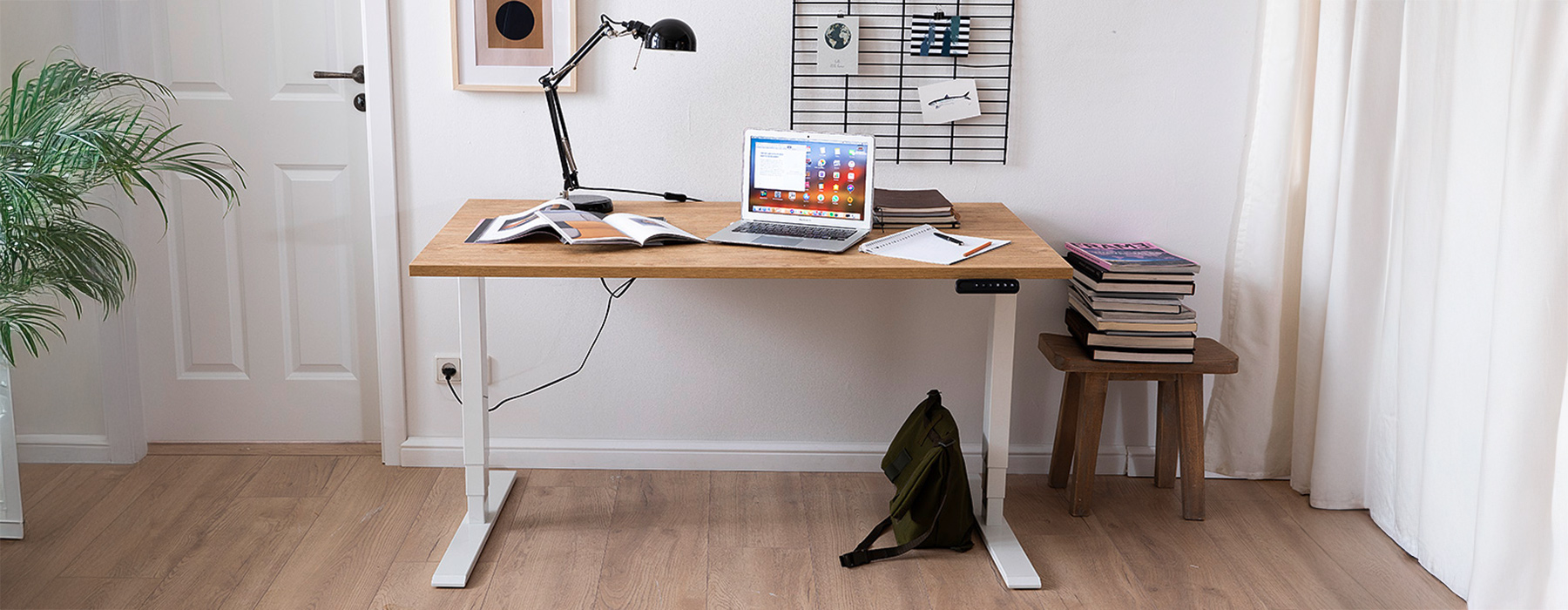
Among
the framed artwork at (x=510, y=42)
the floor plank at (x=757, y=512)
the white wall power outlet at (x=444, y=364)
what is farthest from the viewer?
the white wall power outlet at (x=444, y=364)

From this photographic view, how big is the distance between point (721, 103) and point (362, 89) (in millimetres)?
874

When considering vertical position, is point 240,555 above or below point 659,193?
below

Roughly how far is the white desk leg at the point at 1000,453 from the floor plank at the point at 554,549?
2.70 feet

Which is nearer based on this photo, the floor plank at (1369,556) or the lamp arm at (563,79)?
the floor plank at (1369,556)

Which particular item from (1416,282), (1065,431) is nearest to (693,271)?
(1065,431)

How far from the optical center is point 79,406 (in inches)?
106

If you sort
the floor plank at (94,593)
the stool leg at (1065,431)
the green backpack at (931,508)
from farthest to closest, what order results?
the stool leg at (1065,431) → the green backpack at (931,508) → the floor plank at (94,593)

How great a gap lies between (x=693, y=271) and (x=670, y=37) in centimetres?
56

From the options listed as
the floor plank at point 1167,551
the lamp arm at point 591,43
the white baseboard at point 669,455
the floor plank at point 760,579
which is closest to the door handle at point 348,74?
the lamp arm at point 591,43

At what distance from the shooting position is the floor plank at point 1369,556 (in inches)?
85.7

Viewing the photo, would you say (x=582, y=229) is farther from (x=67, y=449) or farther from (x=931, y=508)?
(x=67, y=449)

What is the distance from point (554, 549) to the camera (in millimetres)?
2355

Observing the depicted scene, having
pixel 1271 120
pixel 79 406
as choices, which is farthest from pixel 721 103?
pixel 79 406

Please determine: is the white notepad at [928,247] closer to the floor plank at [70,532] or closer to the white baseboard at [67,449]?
the floor plank at [70,532]
